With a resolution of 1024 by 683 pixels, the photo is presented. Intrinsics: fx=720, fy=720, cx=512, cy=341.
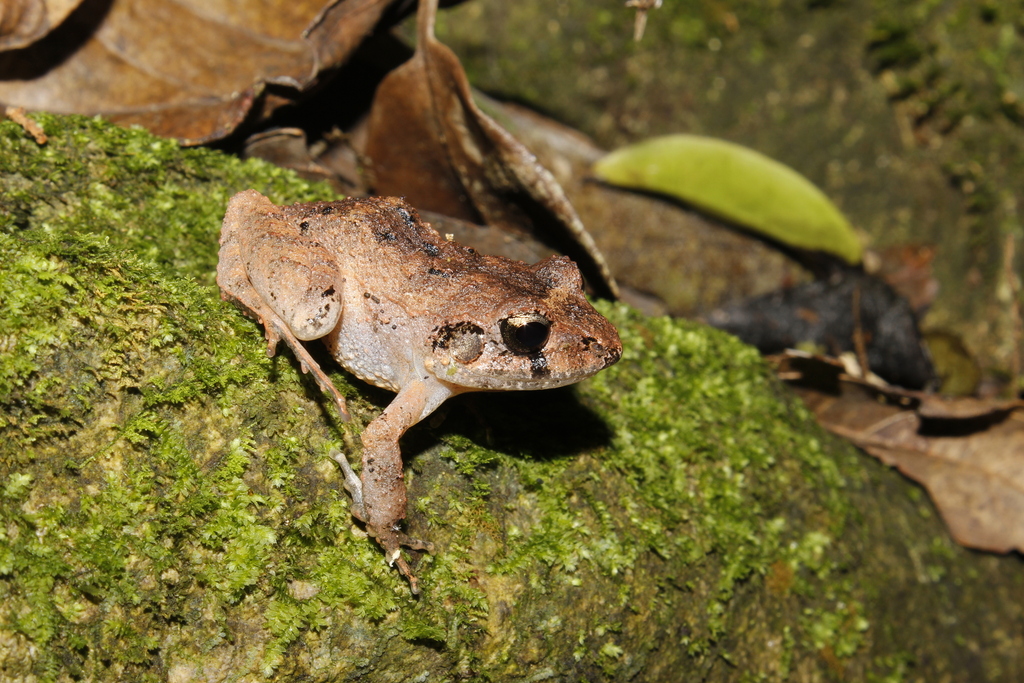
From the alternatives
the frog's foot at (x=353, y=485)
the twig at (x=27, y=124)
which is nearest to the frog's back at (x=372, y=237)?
the frog's foot at (x=353, y=485)

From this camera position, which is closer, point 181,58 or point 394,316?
point 394,316

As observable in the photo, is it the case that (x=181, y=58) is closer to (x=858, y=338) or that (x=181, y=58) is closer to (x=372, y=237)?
(x=372, y=237)

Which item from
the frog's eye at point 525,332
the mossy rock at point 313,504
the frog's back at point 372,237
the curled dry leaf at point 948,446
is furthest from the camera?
the curled dry leaf at point 948,446

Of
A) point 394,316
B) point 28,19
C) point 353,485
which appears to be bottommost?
point 353,485

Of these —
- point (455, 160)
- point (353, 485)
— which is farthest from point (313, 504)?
point (455, 160)

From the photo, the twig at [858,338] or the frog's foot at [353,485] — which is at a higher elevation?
the frog's foot at [353,485]

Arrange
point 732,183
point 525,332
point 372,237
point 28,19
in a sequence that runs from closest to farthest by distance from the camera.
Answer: point 525,332, point 372,237, point 28,19, point 732,183

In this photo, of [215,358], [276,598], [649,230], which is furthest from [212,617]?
[649,230]

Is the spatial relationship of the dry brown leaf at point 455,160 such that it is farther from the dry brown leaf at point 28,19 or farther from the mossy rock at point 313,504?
the dry brown leaf at point 28,19
